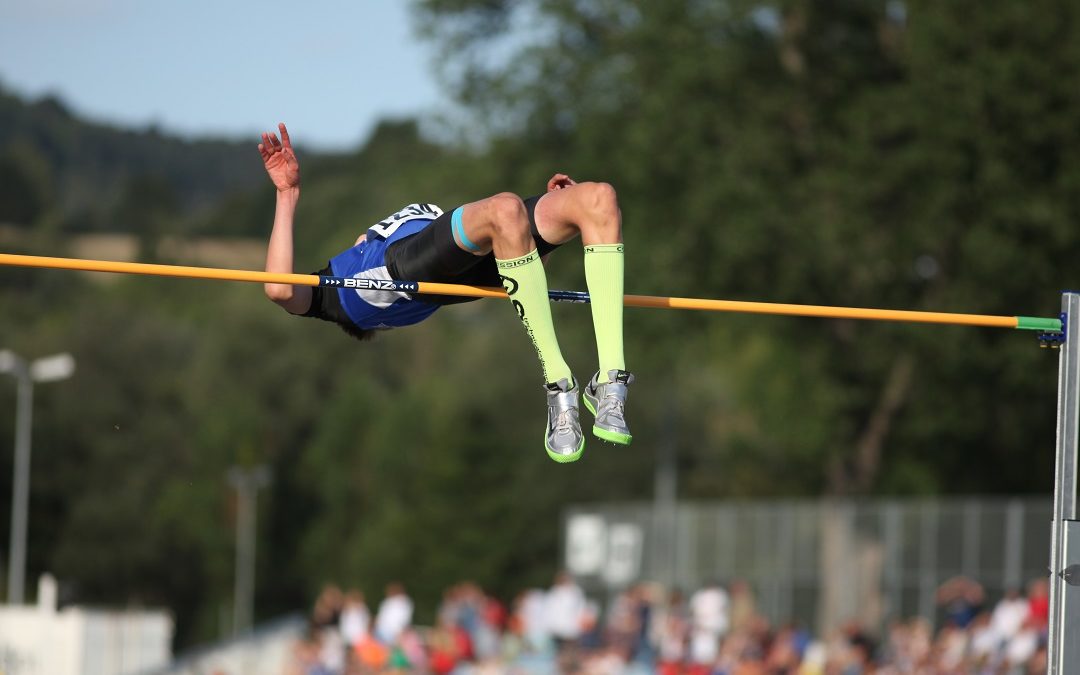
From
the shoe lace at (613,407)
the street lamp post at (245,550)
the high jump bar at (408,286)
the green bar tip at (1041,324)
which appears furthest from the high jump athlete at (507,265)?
the street lamp post at (245,550)

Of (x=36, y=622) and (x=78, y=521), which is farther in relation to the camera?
(x=78, y=521)

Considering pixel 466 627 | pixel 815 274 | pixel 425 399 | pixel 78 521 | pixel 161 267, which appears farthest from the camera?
pixel 425 399

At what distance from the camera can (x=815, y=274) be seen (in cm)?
2073

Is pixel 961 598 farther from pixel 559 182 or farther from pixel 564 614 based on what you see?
pixel 559 182

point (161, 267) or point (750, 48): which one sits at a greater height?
point (750, 48)

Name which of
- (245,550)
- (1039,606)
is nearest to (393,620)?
(1039,606)

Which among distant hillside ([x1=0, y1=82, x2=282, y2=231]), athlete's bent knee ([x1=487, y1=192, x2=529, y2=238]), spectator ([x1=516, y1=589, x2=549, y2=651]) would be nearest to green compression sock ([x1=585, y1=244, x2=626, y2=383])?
athlete's bent knee ([x1=487, y1=192, x2=529, y2=238])

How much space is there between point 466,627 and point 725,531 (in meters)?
7.25

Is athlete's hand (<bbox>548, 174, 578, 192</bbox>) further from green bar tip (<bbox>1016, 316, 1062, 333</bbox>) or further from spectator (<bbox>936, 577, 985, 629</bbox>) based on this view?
spectator (<bbox>936, 577, 985, 629</bbox>)

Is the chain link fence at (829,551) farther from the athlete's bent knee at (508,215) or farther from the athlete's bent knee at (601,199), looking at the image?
the athlete's bent knee at (508,215)

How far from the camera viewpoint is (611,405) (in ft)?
18.9

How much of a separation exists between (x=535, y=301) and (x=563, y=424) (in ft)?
1.49

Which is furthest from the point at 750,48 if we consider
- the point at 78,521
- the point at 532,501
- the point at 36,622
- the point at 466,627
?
the point at 78,521

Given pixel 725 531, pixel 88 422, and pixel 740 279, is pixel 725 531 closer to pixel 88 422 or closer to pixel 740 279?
pixel 740 279
